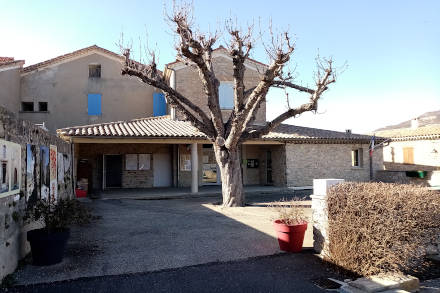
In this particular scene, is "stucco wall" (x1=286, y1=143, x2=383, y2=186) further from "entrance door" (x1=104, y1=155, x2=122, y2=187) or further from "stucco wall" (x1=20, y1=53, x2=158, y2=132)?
"stucco wall" (x1=20, y1=53, x2=158, y2=132)

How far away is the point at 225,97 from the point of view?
59.4ft

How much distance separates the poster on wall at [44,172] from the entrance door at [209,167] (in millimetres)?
10954

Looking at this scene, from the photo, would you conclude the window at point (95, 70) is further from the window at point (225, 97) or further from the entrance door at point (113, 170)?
the window at point (225, 97)

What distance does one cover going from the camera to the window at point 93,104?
1906 centimetres

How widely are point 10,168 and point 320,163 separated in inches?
600

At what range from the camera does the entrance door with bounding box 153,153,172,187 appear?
58.1 feet

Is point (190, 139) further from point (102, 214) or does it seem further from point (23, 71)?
point (23, 71)

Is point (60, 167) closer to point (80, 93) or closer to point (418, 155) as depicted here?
point (80, 93)

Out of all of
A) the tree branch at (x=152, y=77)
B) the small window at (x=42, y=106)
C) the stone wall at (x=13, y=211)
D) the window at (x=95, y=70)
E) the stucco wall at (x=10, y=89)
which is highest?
the window at (x=95, y=70)

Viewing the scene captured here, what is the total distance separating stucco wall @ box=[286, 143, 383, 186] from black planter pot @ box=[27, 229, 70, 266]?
43.2ft

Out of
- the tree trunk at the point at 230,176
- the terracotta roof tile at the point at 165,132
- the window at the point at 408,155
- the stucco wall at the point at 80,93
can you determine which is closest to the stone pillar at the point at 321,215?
the tree trunk at the point at 230,176

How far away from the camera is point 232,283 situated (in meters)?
4.55

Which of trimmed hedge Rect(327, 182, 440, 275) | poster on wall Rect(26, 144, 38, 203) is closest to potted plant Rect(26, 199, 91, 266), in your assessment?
poster on wall Rect(26, 144, 38, 203)

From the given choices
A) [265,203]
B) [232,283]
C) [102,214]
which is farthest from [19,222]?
[265,203]
